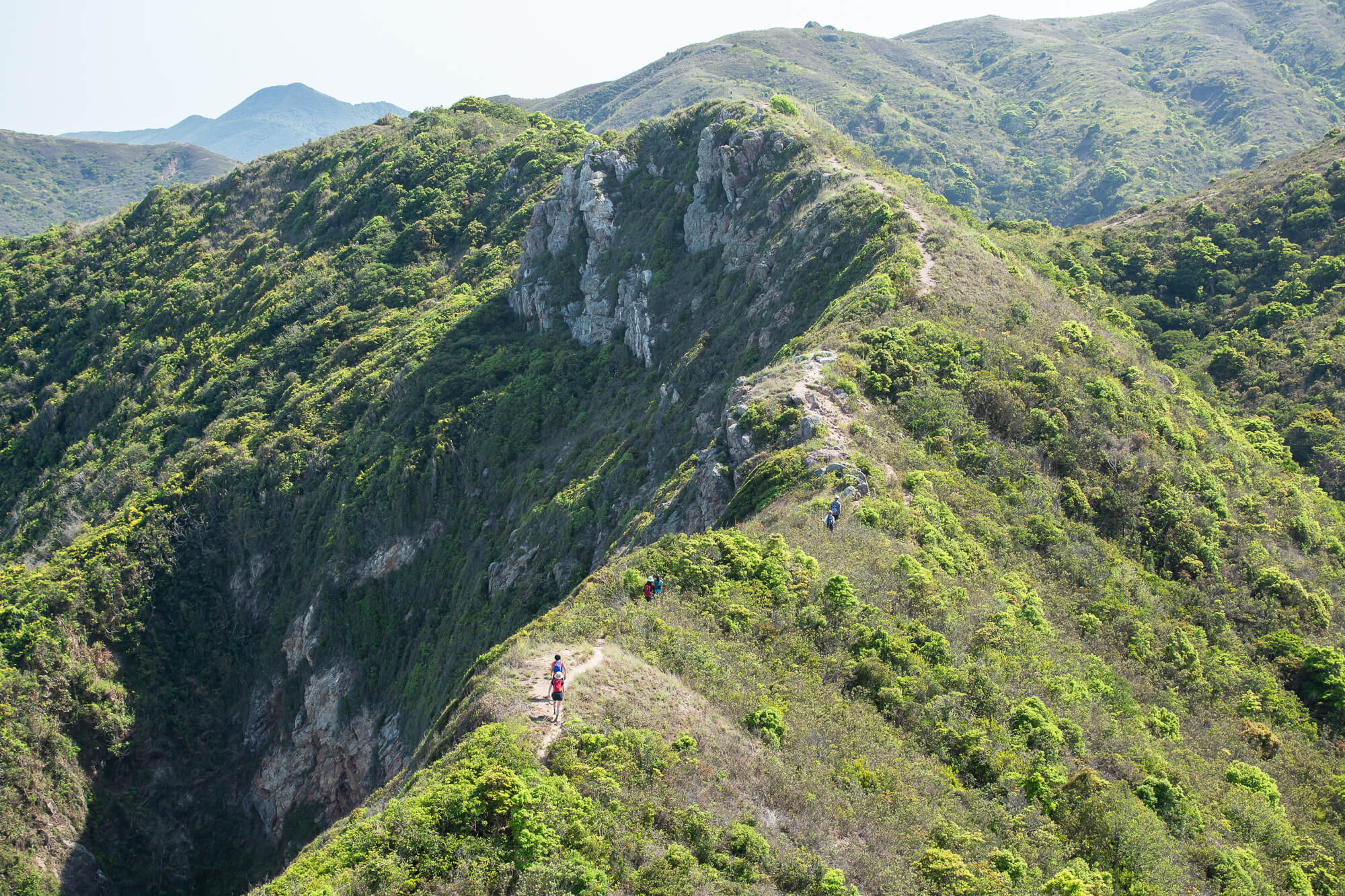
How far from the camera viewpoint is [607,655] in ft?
69.3

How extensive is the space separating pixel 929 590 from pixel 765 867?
36.6 feet

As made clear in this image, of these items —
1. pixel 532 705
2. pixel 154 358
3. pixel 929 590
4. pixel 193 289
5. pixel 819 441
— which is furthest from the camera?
pixel 193 289

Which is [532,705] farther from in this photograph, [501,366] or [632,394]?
[501,366]

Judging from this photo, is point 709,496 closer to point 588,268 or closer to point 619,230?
point 588,268

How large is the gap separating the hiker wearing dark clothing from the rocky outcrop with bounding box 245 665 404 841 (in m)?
33.9

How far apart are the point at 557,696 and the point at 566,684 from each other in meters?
1.13

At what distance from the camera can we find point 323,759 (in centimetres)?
5375

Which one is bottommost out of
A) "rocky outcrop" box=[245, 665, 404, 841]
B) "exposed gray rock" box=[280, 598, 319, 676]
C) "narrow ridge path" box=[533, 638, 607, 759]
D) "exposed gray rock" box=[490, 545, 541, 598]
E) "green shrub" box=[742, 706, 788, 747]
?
"rocky outcrop" box=[245, 665, 404, 841]

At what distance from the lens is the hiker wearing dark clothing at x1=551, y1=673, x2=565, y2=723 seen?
1831cm

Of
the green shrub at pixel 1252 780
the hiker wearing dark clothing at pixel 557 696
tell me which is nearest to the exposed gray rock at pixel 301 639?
the hiker wearing dark clothing at pixel 557 696

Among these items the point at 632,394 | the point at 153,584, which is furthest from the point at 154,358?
the point at 632,394

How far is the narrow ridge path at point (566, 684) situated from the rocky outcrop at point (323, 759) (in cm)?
3193

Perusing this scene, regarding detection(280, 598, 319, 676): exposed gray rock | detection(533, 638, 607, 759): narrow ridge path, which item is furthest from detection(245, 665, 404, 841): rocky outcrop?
detection(533, 638, 607, 759): narrow ridge path

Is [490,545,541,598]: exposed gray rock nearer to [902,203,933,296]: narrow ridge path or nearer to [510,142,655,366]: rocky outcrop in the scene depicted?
[510,142,655,366]: rocky outcrop
